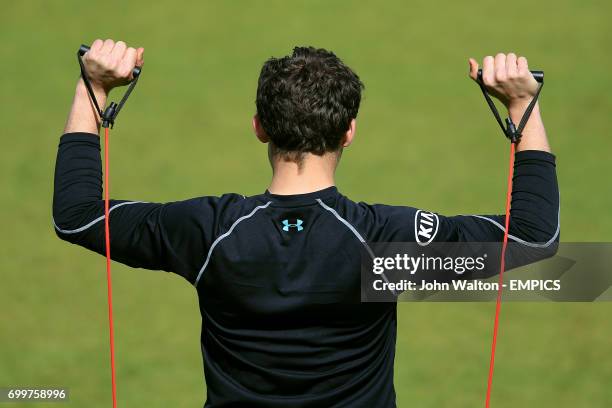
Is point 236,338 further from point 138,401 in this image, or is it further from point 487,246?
point 138,401

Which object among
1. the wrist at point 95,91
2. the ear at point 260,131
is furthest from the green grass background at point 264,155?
the ear at point 260,131

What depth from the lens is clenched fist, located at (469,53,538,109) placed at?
Answer: 8.38ft

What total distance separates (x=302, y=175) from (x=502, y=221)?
1.72ft

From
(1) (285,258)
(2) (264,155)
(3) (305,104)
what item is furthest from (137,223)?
(2) (264,155)

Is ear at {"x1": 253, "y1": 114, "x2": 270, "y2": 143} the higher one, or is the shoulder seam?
ear at {"x1": 253, "y1": 114, "x2": 270, "y2": 143}

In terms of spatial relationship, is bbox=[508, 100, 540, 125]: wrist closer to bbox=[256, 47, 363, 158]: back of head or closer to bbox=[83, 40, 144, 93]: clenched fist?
bbox=[256, 47, 363, 158]: back of head

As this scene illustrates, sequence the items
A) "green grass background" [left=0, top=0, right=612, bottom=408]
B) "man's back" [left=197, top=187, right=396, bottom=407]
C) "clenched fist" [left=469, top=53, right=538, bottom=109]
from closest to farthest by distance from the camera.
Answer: "man's back" [left=197, top=187, right=396, bottom=407], "clenched fist" [left=469, top=53, right=538, bottom=109], "green grass background" [left=0, top=0, right=612, bottom=408]

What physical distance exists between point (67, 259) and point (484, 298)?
3.28 m

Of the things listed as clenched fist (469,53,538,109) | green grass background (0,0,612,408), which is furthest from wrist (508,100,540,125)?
green grass background (0,0,612,408)

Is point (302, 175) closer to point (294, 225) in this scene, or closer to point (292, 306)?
point (294, 225)

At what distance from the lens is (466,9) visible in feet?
39.8

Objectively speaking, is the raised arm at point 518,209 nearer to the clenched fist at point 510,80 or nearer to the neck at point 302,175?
the clenched fist at point 510,80

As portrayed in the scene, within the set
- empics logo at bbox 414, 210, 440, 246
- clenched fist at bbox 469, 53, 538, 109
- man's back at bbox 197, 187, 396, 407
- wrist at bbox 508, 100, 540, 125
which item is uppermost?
clenched fist at bbox 469, 53, 538, 109

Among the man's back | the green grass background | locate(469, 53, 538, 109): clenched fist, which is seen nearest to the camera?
the man's back
